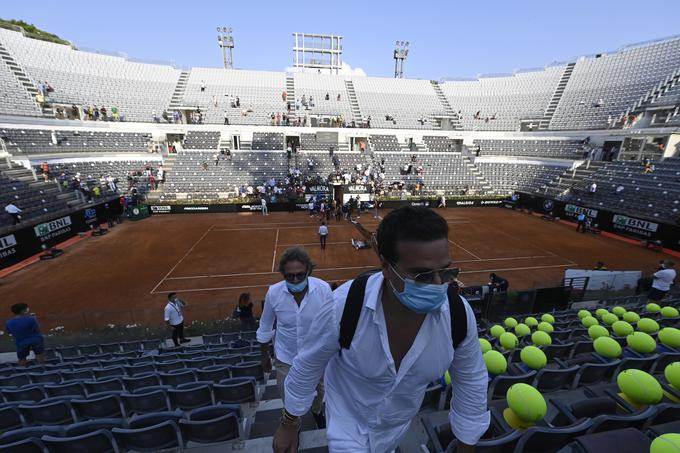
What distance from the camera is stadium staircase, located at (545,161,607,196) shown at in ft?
90.9

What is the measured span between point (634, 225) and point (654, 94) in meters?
20.6

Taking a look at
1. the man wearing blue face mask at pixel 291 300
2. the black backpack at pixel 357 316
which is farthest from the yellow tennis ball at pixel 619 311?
the black backpack at pixel 357 316

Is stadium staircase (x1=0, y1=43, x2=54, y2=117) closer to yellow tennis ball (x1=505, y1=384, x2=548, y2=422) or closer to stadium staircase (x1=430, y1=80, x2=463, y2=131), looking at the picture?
yellow tennis ball (x1=505, y1=384, x2=548, y2=422)

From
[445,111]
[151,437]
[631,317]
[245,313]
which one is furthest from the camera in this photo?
[445,111]

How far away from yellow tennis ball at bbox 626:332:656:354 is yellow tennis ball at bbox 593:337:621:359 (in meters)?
0.27

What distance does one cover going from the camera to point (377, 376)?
1.80 m

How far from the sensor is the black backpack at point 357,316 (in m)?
1.72

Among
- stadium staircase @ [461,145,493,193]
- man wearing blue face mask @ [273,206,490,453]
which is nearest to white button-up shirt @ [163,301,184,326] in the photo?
man wearing blue face mask @ [273,206,490,453]

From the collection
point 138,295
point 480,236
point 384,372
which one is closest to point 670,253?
point 480,236

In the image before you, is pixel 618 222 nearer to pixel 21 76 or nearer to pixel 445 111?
pixel 445 111

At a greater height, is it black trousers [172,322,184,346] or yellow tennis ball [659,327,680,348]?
yellow tennis ball [659,327,680,348]

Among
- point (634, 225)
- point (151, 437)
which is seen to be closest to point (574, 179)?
point (634, 225)

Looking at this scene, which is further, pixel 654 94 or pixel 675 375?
pixel 654 94

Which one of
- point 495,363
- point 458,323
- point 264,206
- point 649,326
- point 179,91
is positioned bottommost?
point 264,206
